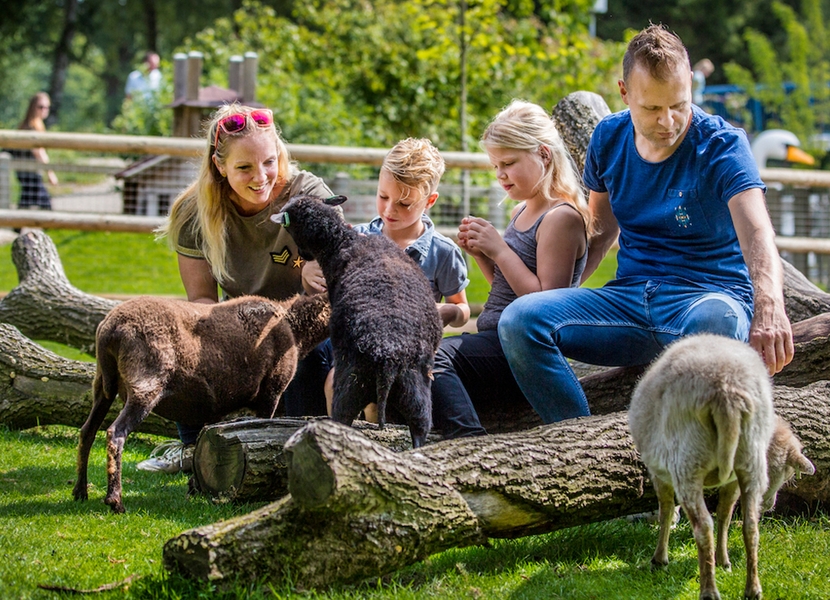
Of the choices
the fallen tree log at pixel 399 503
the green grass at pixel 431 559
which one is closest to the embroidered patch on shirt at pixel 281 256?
the green grass at pixel 431 559

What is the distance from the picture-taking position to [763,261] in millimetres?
3564

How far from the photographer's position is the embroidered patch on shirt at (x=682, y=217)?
4.16 metres

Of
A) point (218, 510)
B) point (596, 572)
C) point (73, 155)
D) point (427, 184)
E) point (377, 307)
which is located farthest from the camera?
point (73, 155)

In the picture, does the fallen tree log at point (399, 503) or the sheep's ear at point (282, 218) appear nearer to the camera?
the fallen tree log at point (399, 503)

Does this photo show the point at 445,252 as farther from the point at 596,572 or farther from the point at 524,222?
the point at 596,572

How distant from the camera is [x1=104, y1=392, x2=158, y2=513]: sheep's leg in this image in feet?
13.2

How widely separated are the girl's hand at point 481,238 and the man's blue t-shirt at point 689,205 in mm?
614

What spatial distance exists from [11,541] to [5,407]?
230 cm

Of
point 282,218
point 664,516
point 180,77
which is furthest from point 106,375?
point 180,77

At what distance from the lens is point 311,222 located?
14.0ft

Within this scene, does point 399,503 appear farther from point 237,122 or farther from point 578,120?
point 578,120

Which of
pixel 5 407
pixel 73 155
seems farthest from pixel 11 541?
pixel 73 155

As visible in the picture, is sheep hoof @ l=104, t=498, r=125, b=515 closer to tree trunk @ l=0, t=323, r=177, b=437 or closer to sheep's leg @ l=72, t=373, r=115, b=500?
sheep's leg @ l=72, t=373, r=115, b=500

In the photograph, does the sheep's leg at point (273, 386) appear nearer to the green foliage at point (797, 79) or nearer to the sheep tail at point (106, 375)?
the sheep tail at point (106, 375)
